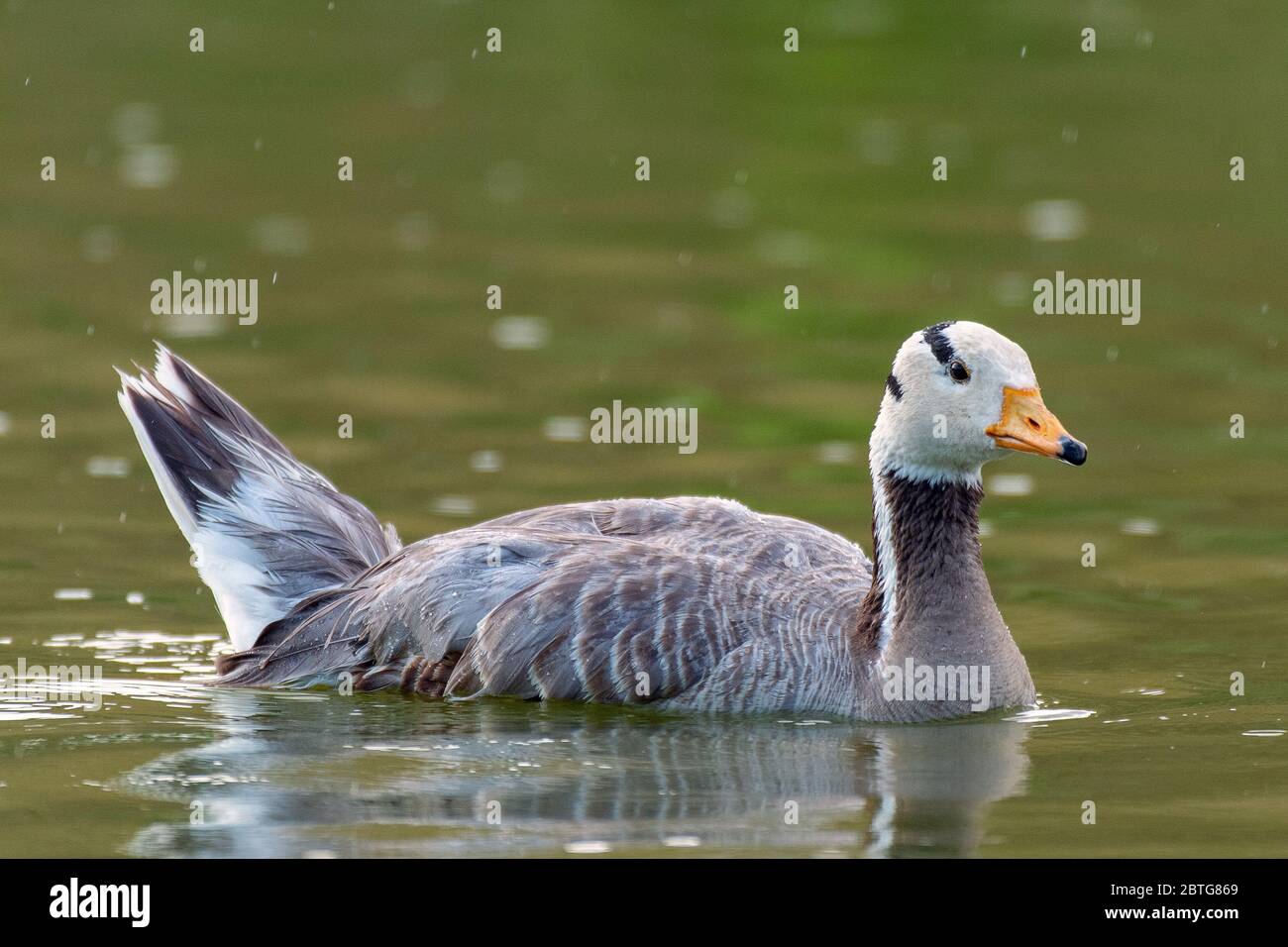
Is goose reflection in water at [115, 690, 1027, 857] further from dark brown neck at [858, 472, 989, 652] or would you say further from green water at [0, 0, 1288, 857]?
dark brown neck at [858, 472, 989, 652]

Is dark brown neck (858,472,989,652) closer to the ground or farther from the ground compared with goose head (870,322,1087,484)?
closer to the ground

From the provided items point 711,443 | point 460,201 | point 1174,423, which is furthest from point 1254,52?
point 711,443

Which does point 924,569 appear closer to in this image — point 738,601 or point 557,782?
point 738,601

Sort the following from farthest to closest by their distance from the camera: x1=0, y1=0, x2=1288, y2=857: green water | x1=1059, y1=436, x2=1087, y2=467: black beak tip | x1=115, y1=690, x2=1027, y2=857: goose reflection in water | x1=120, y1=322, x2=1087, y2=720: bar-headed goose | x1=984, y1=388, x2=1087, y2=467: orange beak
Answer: x1=120, y1=322, x2=1087, y2=720: bar-headed goose → x1=984, y1=388, x2=1087, y2=467: orange beak → x1=1059, y1=436, x2=1087, y2=467: black beak tip → x1=0, y1=0, x2=1288, y2=857: green water → x1=115, y1=690, x2=1027, y2=857: goose reflection in water

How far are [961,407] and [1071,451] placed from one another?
75 centimetres

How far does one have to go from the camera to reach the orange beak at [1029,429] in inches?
498

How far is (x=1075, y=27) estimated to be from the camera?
3609cm

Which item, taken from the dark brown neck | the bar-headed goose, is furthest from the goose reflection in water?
the dark brown neck

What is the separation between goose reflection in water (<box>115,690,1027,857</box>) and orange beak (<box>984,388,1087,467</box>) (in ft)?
5.65

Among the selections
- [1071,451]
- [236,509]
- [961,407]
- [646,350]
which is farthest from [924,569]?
[646,350]

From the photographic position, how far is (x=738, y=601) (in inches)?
528

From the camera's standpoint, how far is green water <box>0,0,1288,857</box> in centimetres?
1225

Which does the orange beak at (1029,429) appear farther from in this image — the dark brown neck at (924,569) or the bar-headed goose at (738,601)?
the dark brown neck at (924,569)

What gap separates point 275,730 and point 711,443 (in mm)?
6411
